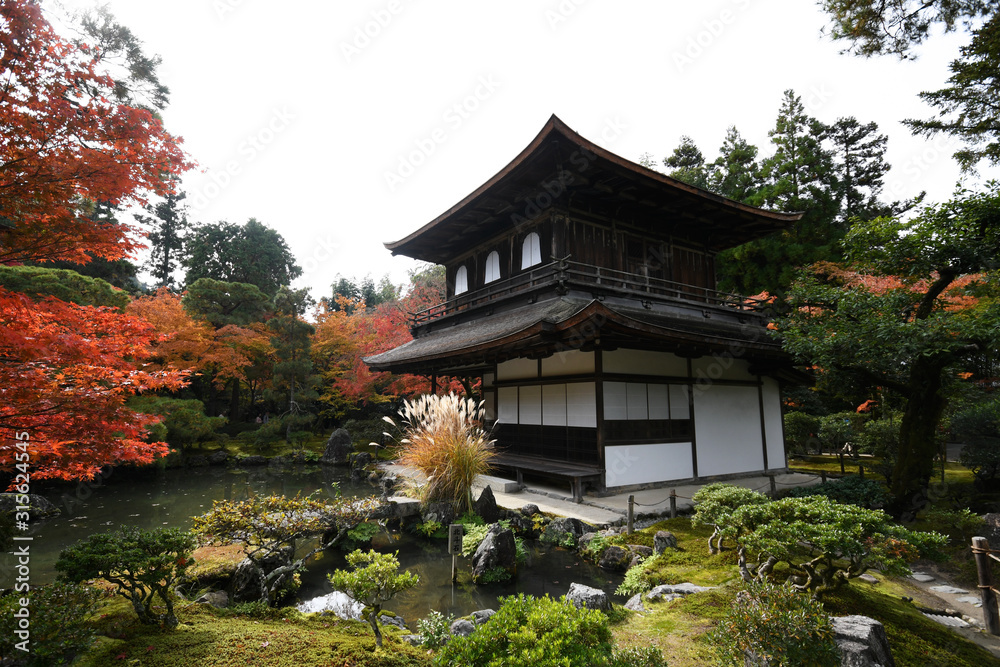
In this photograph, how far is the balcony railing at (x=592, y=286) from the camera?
375 inches

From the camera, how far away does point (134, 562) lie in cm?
305

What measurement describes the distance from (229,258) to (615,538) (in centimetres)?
3315

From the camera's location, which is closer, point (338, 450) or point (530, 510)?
point (530, 510)

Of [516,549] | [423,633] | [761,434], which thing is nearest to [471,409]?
[516,549]

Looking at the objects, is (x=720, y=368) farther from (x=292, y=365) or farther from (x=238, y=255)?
(x=238, y=255)

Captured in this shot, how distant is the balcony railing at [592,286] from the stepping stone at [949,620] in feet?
22.1

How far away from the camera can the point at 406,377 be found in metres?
18.5

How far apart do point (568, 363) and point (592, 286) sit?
67.2 inches

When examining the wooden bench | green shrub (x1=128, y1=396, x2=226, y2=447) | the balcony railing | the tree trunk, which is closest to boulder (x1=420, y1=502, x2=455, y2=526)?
the wooden bench

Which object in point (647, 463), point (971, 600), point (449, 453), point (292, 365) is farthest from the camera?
point (292, 365)

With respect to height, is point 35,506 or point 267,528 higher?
point 267,528

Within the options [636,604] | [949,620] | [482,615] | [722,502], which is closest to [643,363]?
[722,502]

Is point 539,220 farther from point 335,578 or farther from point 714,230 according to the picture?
point 335,578

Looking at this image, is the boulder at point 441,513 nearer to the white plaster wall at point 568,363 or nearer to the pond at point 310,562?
the pond at point 310,562
